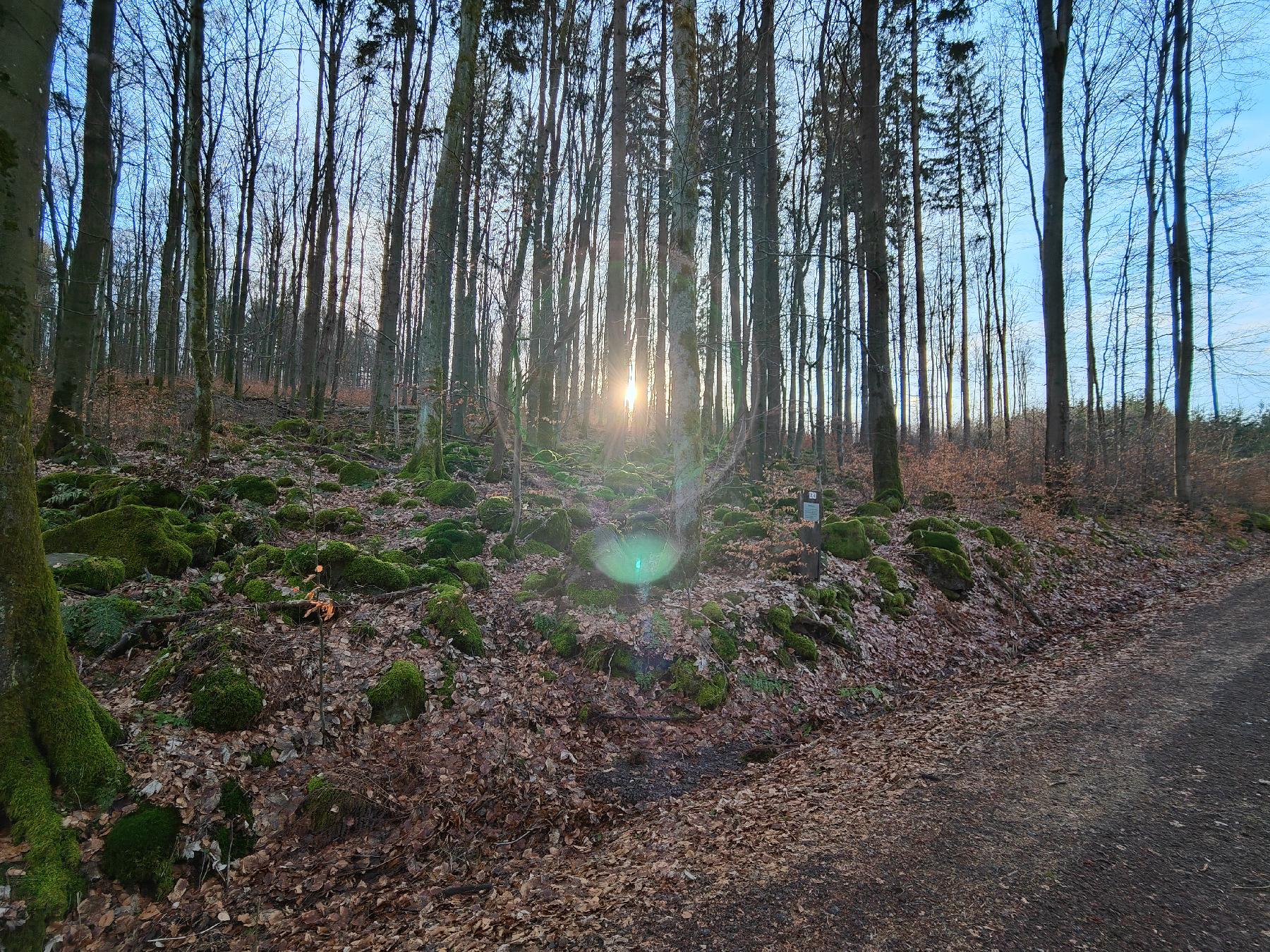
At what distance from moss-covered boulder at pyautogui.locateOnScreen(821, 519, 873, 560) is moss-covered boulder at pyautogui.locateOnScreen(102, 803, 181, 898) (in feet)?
25.2

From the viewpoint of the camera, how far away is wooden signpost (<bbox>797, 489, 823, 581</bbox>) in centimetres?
708

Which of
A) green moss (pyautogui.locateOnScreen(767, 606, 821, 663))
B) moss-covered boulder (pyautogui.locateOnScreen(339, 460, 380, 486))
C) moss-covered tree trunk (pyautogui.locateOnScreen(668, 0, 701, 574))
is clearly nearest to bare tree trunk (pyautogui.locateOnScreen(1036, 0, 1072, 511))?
green moss (pyautogui.locateOnScreen(767, 606, 821, 663))

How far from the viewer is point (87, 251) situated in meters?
8.94

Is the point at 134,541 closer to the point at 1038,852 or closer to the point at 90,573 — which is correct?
the point at 90,573

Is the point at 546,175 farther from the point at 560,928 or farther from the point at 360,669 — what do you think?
the point at 560,928

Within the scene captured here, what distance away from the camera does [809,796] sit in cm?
395

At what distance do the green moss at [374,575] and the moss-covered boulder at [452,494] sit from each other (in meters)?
2.99

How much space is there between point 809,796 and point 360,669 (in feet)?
12.7

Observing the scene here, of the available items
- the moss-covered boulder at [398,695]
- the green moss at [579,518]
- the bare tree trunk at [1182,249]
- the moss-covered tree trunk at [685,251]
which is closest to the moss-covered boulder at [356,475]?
the green moss at [579,518]

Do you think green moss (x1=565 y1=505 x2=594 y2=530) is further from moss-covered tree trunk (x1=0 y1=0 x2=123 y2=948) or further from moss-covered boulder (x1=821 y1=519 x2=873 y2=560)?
moss-covered tree trunk (x1=0 y1=0 x2=123 y2=948)

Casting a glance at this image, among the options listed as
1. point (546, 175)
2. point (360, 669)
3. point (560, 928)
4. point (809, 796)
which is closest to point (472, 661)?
point (360, 669)

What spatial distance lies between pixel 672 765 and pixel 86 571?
18.1 feet

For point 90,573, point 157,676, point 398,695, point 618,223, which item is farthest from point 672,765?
point 618,223

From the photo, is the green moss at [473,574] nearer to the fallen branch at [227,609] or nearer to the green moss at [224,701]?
the fallen branch at [227,609]
